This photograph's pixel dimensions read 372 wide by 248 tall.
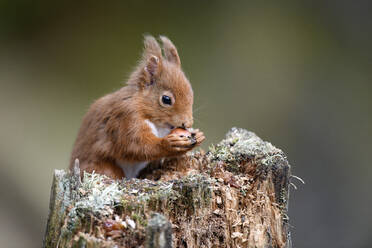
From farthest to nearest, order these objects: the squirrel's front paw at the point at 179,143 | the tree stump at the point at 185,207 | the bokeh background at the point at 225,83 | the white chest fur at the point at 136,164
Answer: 1. the bokeh background at the point at 225,83
2. the white chest fur at the point at 136,164
3. the squirrel's front paw at the point at 179,143
4. the tree stump at the point at 185,207

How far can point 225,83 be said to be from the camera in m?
5.98

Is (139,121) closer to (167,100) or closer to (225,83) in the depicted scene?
(167,100)

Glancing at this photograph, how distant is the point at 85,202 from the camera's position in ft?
6.70

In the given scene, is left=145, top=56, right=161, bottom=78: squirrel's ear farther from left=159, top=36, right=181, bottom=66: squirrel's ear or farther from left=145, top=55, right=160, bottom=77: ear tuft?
left=159, top=36, right=181, bottom=66: squirrel's ear

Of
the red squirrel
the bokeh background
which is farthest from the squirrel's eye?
the bokeh background

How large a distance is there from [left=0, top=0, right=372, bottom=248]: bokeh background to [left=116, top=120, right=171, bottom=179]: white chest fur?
2.34 meters

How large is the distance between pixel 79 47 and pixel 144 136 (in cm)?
283

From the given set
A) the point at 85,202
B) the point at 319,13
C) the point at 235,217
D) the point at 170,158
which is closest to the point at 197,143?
the point at 170,158

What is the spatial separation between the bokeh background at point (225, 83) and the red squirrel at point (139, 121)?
2.30m

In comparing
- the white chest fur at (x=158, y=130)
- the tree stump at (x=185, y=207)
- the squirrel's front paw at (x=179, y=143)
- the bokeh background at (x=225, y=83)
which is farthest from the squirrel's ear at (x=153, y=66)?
the bokeh background at (x=225, y=83)

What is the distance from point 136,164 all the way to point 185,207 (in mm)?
997

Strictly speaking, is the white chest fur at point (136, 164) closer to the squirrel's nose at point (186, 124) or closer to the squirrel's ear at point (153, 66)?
the squirrel's nose at point (186, 124)

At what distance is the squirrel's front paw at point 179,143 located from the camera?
9.31 feet

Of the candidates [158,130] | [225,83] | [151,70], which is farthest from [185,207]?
[225,83]
